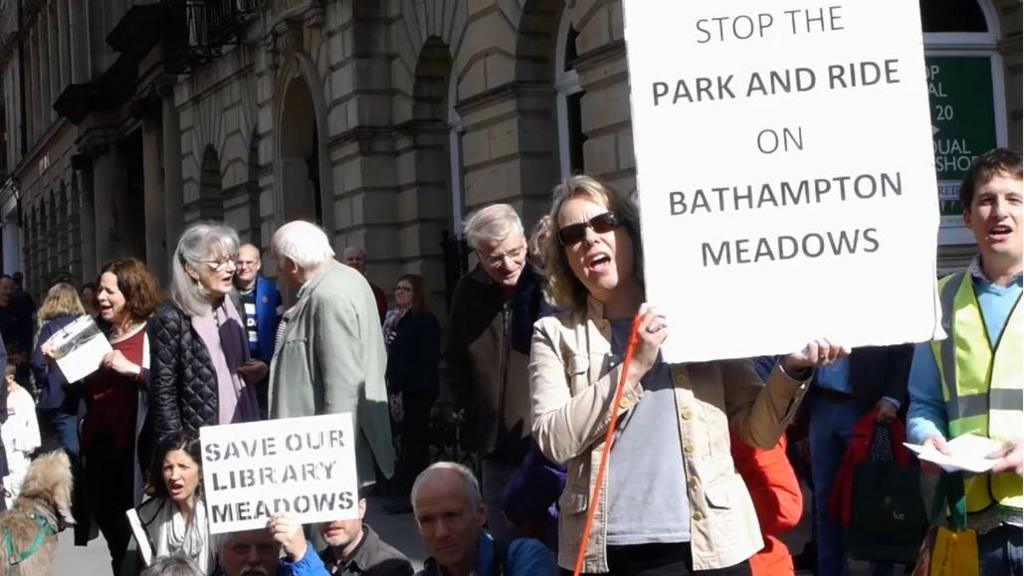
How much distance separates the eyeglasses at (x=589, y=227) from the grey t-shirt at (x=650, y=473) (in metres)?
0.35

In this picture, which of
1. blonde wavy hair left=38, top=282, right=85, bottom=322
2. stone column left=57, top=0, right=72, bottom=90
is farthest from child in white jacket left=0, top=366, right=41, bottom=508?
stone column left=57, top=0, right=72, bottom=90

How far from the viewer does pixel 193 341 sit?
752 centimetres

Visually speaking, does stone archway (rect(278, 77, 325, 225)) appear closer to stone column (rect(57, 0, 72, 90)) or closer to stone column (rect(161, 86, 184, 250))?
stone column (rect(161, 86, 184, 250))

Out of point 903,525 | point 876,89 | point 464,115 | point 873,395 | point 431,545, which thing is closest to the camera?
point 876,89

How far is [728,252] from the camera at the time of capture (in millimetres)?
4062

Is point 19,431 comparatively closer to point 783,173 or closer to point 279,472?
point 279,472

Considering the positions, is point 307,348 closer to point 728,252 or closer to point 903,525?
point 903,525

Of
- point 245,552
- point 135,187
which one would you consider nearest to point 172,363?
point 245,552

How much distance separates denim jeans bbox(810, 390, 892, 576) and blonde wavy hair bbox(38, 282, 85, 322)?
19.1 ft

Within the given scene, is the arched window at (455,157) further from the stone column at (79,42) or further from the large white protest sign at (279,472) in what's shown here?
the stone column at (79,42)

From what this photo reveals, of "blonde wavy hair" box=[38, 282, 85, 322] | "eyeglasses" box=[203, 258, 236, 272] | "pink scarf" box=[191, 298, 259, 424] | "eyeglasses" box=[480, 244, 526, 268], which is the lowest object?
"pink scarf" box=[191, 298, 259, 424]

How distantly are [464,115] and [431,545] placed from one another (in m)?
12.6

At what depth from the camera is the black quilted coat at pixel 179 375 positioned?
7.49 metres

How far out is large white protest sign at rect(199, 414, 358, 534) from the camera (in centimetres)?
564
